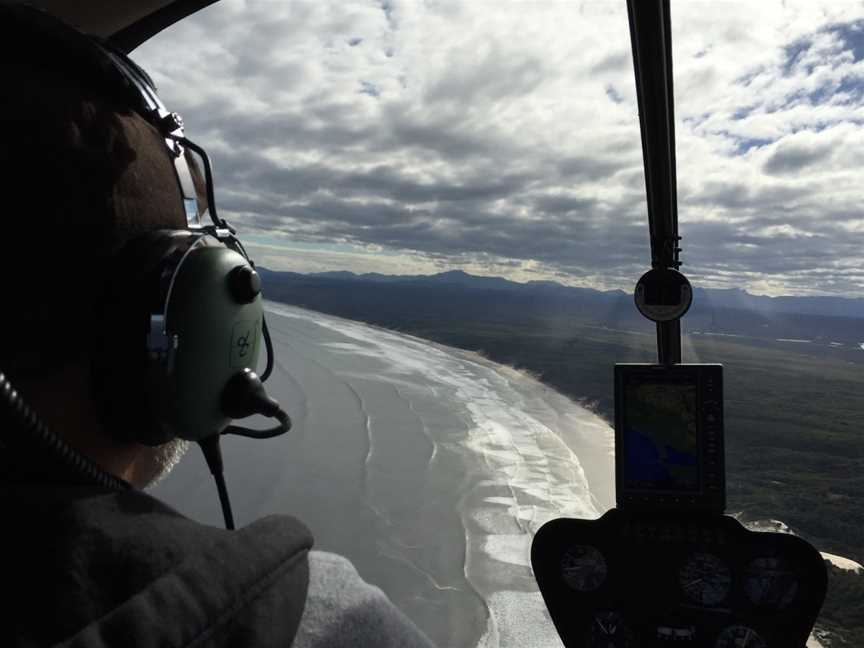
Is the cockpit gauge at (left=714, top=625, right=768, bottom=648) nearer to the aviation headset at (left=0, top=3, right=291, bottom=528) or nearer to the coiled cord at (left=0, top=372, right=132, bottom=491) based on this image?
the aviation headset at (left=0, top=3, right=291, bottom=528)

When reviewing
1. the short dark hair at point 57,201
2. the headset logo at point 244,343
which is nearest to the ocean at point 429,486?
the headset logo at point 244,343

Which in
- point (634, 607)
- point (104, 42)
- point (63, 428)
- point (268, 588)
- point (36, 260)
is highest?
point (104, 42)

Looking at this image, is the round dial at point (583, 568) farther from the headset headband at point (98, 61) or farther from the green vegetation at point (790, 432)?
the headset headband at point (98, 61)

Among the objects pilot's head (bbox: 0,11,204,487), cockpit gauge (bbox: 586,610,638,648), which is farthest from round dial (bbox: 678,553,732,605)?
pilot's head (bbox: 0,11,204,487)


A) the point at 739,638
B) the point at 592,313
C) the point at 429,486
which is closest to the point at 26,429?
the point at 739,638

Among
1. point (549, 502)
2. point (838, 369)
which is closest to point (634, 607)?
point (549, 502)

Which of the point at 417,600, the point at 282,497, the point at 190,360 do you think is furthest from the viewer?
the point at 282,497

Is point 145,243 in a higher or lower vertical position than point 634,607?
higher

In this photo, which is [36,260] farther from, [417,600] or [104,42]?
[417,600]
